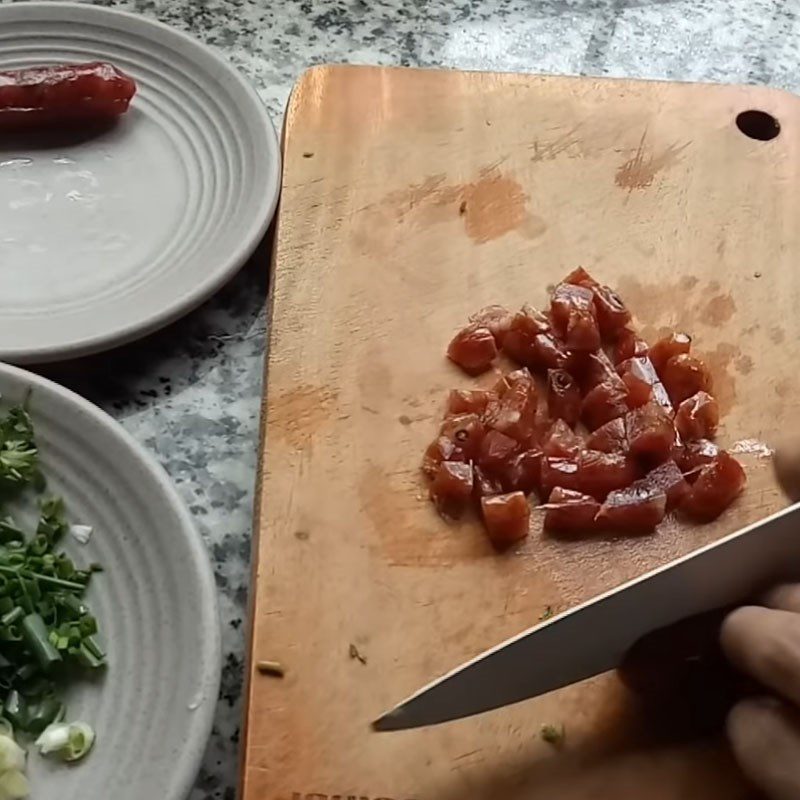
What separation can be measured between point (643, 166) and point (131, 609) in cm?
75

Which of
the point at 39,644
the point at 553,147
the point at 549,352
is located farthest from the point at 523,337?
the point at 39,644

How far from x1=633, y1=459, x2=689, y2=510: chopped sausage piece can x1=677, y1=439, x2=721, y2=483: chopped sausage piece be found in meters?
0.01

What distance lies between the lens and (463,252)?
1.26 m

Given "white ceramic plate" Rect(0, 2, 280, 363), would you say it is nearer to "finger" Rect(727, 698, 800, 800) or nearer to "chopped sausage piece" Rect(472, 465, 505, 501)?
"chopped sausage piece" Rect(472, 465, 505, 501)

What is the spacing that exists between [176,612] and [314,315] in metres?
0.35

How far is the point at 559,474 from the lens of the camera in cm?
108

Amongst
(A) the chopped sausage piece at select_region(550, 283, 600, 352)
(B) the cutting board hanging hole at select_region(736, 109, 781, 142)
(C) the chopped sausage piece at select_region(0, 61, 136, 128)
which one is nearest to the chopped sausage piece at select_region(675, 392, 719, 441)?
(A) the chopped sausage piece at select_region(550, 283, 600, 352)

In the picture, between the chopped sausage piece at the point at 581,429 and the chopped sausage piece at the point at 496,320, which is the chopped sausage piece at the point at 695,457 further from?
the chopped sausage piece at the point at 496,320

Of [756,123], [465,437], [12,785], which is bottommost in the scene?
[12,785]

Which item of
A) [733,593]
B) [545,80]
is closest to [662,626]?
[733,593]

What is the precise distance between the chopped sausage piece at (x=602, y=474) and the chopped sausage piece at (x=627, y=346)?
131 mm

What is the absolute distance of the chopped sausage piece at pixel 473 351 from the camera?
3.83 ft

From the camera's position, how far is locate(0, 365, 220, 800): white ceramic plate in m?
0.90

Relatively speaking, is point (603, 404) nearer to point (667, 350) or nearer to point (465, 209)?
point (667, 350)
